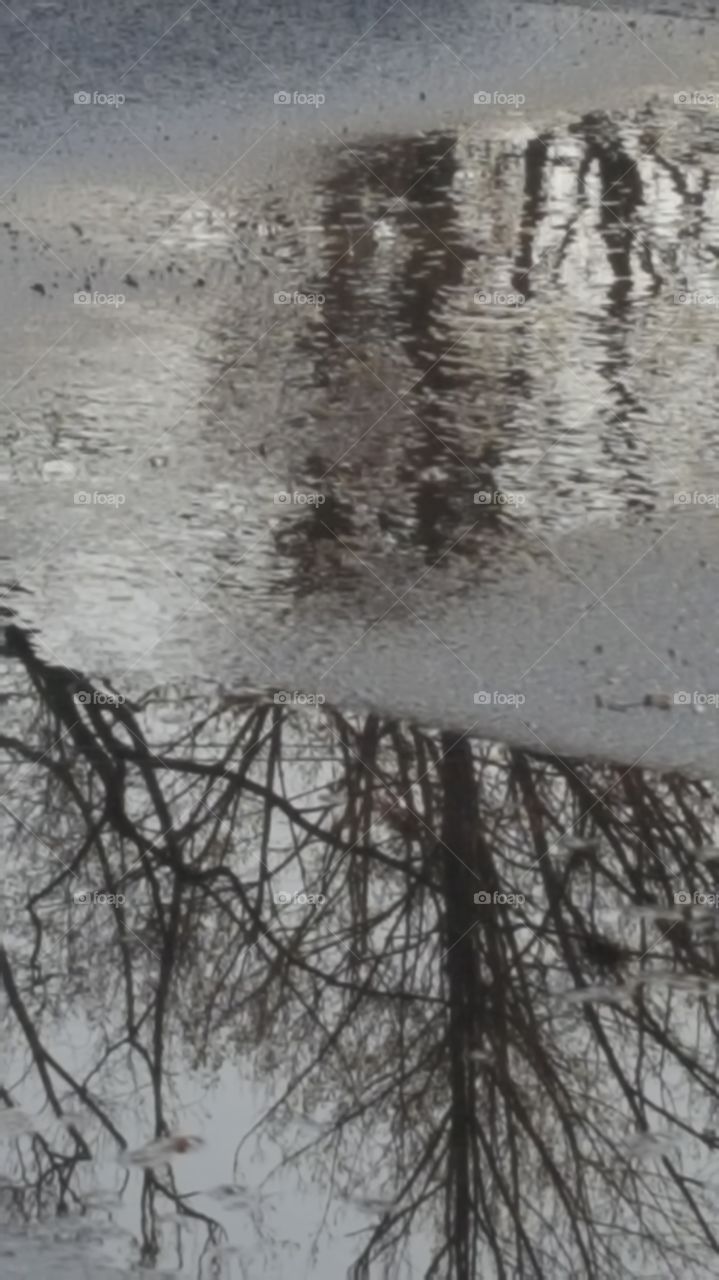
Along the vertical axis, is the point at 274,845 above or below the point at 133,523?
below

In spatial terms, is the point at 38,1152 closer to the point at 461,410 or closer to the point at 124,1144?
the point at 124,1144

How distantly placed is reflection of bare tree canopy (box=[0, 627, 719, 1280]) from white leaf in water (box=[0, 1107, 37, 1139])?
0.12ft

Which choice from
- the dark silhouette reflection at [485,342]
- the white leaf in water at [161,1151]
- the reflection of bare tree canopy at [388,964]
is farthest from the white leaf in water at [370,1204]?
the dark silhouette reflection at [485,342]

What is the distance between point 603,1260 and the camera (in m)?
2.84

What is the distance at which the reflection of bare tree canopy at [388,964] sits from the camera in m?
2.97

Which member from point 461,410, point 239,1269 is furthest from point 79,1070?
point 461,410

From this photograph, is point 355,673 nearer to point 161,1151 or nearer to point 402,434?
point 402,434

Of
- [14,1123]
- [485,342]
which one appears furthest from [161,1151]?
[485,342]

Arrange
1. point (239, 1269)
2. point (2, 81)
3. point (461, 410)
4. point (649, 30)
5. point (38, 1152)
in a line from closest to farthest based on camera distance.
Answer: point (239, 1269)
point (38, 1152)
point (461, 410)
point (2, 81)
point (649, 30)

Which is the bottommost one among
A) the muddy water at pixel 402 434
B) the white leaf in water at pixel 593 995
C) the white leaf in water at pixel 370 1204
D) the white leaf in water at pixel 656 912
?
the white leaf in water at pixel 370 1204

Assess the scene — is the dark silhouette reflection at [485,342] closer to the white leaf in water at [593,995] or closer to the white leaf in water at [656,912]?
the white leaf in water at [656,912]

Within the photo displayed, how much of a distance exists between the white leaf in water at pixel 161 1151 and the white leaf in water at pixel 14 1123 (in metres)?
0.19

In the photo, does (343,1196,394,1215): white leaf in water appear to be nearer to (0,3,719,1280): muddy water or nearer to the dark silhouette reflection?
(0,3,719,1280): muddy water

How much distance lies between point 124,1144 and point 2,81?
6933 mm
